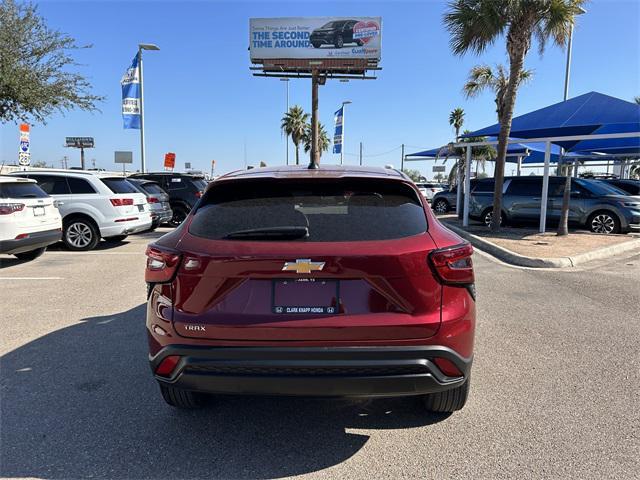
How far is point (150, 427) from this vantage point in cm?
307

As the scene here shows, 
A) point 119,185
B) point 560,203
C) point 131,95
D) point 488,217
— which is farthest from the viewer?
point 131,95

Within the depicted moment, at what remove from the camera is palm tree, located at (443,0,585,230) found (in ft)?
39.1

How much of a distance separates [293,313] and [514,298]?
16.2 ft

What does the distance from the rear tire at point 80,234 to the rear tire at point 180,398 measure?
8.55 metres

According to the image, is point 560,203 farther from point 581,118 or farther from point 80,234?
point 80,234

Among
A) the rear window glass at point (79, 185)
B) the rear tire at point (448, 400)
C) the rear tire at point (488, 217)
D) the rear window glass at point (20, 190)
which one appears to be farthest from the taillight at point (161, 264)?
the rear tire at point (488, 217)

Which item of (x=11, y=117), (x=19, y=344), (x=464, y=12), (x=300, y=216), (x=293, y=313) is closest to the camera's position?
(x=293, y=313)

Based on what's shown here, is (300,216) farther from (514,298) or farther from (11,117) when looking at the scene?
(11,117)

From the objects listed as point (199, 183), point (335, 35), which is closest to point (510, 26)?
point (199, 183)

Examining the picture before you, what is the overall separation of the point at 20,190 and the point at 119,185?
270cm

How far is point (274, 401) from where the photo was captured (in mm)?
3479

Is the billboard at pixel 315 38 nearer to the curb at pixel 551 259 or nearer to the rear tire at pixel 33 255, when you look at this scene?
the curb at pixel 551 259

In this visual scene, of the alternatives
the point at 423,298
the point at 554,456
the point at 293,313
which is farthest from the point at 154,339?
the point at 554,456

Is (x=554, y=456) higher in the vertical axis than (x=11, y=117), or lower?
lower
